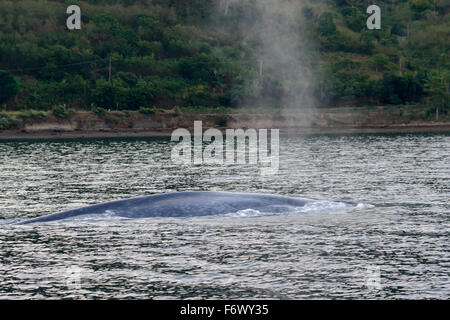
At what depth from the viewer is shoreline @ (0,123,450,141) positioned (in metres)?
104

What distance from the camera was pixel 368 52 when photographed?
154m

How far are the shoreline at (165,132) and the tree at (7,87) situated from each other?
13.1 meters

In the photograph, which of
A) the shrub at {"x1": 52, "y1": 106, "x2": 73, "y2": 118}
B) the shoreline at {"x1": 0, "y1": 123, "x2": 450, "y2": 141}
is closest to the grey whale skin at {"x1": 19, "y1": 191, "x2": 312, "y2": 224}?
the shoreline at {"x1": 0, "y1": 123, "x2": 450, "y2": 141}

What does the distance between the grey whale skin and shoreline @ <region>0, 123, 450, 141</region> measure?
73.8 m

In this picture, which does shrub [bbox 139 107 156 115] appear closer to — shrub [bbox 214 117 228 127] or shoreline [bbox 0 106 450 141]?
shoreline [bbox 0 106 450 141]

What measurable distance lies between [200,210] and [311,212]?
438 cm

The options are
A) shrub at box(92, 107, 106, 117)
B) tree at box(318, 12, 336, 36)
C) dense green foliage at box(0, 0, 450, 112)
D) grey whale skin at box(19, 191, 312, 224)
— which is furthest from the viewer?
tree at box(318, 12, 336, 36)

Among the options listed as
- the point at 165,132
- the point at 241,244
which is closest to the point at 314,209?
the point at 241,244

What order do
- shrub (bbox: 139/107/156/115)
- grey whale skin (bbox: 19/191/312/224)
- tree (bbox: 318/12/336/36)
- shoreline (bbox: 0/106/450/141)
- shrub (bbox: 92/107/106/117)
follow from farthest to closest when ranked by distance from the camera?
tree (bbox: 318/12/336/36)
shrub (bbox: 139/107/156/115)
shrub (bbox: 92/107/106/117)
shoreline (bbox: 0/106/450/141)
grey whale skin (bbox: 19/191/312/224)

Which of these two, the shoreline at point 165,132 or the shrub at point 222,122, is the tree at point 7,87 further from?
the shrub at point 222,122

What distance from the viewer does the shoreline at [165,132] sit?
104250 millimetres

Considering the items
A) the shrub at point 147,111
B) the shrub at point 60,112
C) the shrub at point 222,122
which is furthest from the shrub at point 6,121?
the shrub at point 222,122

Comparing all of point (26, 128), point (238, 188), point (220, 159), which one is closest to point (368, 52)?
point (26, 128)

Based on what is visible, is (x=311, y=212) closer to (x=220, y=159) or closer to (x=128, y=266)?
(x=128, y=266)
